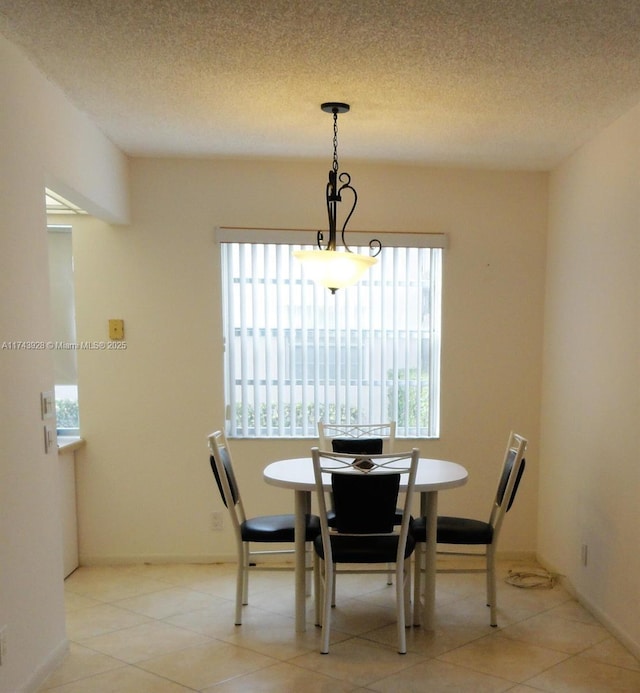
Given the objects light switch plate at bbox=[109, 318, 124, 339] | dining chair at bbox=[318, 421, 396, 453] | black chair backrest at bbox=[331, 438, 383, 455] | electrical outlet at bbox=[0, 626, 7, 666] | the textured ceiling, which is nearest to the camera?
the textured ceiling

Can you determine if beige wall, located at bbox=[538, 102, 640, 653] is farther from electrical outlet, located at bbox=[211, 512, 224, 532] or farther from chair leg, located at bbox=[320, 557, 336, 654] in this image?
electrical outlet, located at bbox=[211, 512, 224, 532]

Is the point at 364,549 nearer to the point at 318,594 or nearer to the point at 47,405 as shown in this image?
the point at 318,594

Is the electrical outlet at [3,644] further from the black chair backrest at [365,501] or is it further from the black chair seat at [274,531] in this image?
the black chair backrest at [365,501]

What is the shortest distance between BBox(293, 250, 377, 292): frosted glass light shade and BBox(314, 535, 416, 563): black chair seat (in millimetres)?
1201

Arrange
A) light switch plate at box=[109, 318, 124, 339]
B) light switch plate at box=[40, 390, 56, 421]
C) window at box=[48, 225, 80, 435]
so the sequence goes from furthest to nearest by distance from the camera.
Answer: window at box=[48, 225, 80, 435]
light switch plate at box=[109, 318, 124, 339]
light switch plate at box=[40, 390, 56, 421]

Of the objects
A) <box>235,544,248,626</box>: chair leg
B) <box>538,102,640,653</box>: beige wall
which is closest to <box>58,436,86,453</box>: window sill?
<box>235,544,248,626</box>: chair leg

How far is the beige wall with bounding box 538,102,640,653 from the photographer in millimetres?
2811

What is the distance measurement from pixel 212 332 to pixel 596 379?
2.30 m

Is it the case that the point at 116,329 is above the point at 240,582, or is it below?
above

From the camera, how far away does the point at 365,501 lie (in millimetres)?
2695

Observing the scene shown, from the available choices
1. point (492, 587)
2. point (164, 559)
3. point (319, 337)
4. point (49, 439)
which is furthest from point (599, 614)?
point (49, 439)

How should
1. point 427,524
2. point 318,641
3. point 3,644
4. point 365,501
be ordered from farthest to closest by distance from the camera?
point 427,524 → point 318,641 → point 365,501 → point 3,644

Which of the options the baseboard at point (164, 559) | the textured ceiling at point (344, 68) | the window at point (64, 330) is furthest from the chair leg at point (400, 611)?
the window at point (64, 330)

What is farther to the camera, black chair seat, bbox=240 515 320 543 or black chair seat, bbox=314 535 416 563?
black chair seat, bbox=240 515 320 543
